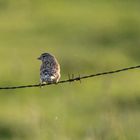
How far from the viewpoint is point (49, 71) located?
1186 centimetres

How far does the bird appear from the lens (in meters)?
11.6

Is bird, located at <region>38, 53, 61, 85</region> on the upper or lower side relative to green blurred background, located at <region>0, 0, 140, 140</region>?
lower

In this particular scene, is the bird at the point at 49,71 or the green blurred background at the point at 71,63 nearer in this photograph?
the bird at the point at 49,71

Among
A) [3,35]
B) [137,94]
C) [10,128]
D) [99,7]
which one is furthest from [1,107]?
[99,7]

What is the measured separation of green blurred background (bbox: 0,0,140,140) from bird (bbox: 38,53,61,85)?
0.75m

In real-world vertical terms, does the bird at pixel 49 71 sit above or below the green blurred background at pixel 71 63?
below

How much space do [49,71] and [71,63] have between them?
13472 millimetres

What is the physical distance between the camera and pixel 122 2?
34.1 metres

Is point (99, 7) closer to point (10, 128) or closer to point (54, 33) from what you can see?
point (54, 33)

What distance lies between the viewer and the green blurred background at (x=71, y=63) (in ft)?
60.8

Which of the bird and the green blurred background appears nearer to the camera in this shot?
the bird

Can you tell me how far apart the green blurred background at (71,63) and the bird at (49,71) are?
0.75 metres

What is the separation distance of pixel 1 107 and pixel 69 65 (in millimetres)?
3643

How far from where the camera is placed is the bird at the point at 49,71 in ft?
38.1
